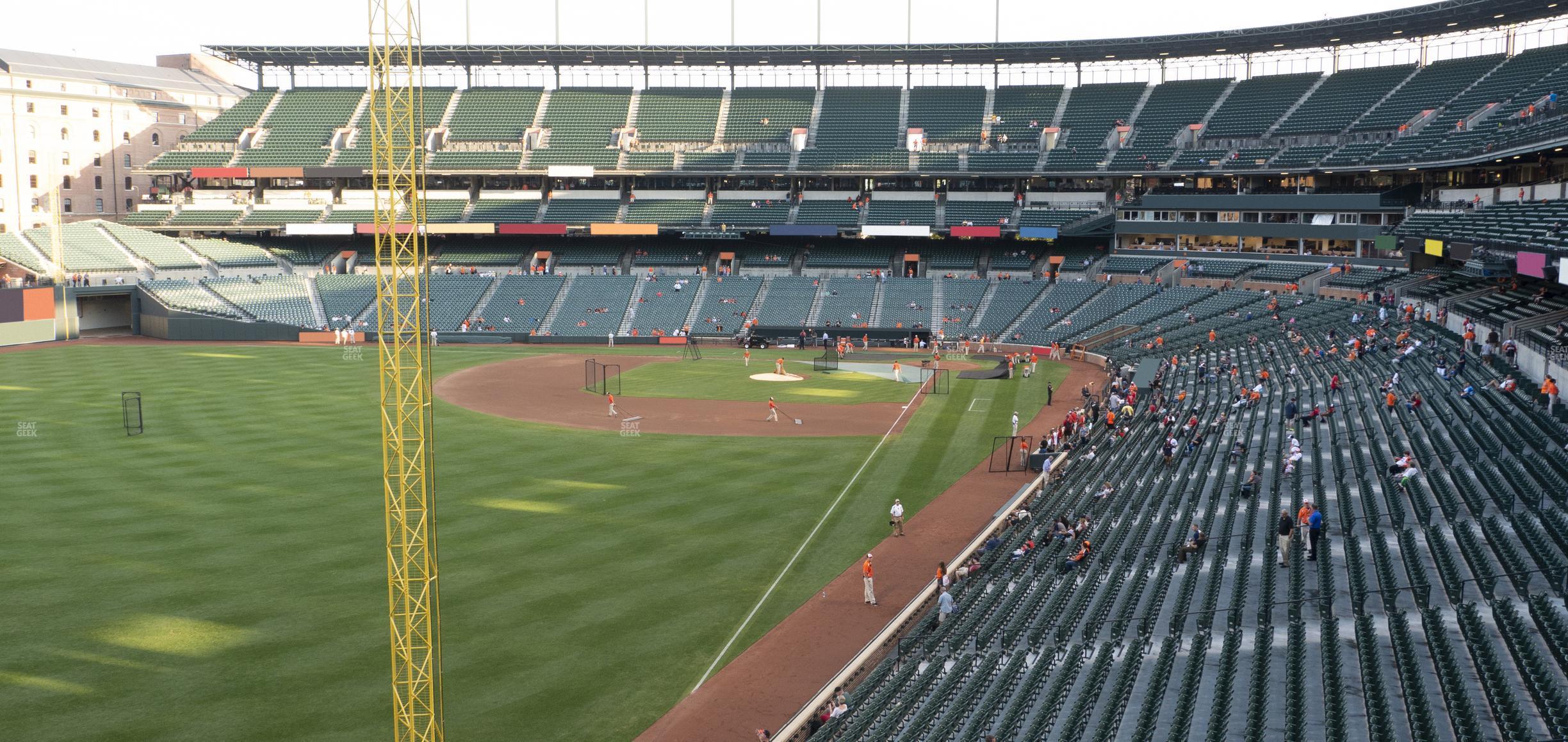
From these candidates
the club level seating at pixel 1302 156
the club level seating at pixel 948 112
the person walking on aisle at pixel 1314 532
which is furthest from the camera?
the club level seating at pixel 948 112

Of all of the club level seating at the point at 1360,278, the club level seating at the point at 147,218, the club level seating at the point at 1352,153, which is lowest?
the club level seating at the point at 1360,278

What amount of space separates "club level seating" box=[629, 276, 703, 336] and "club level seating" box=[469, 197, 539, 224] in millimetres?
12183

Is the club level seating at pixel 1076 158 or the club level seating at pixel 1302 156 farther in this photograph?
the club level seating at pixel 1076 158

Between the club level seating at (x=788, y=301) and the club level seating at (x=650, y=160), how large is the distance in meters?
13.2

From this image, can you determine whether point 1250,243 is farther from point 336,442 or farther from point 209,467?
point 209,467

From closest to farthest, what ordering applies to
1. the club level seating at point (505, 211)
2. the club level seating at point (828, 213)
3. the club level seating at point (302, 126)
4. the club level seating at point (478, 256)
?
the club level seating at point (828, 213) < the club level seating at point (505, 211) < the club level seating at point (478, 256) < the club level seating at point (302, 126)

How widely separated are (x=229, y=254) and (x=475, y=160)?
2050 centimetres

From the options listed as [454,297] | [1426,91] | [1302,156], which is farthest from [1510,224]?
[454,297]

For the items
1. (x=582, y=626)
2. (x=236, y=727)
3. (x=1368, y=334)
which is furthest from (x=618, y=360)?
(x=236, y=727)

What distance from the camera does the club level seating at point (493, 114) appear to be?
3472 inches

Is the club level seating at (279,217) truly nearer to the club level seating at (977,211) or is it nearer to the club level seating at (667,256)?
the club level seating at (667,256)

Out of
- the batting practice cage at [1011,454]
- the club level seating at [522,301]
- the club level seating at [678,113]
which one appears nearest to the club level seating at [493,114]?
the club level seating at [678,113]

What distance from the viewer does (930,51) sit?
82.5 meters

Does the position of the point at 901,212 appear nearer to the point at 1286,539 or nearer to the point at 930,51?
the point at 930,51
